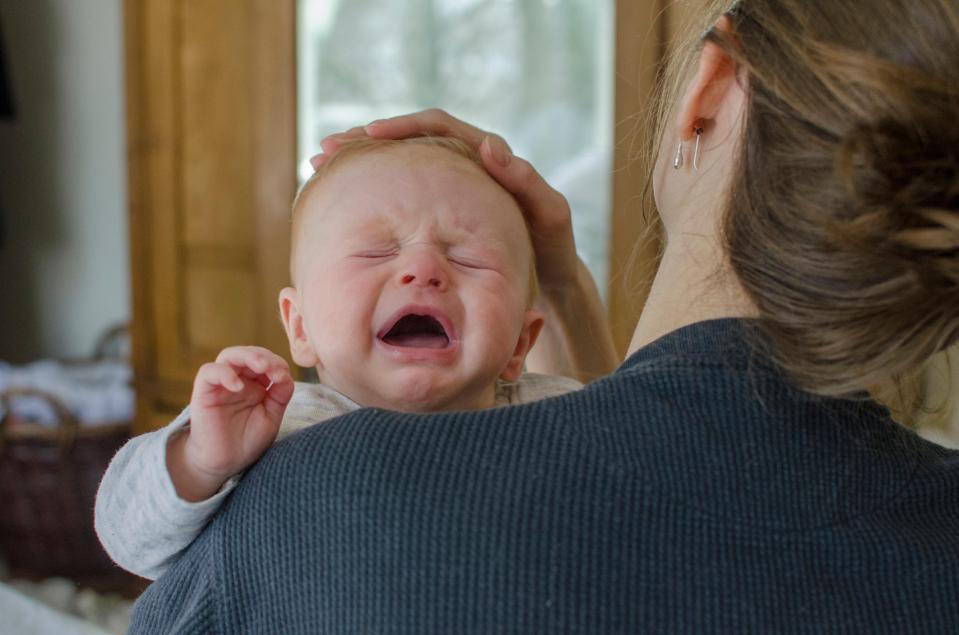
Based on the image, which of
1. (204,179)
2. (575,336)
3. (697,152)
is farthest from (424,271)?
(204,179)

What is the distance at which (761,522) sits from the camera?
699mm

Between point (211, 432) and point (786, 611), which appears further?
point (211, 432)

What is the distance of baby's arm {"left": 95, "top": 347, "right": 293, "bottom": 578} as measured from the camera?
2.59 ft

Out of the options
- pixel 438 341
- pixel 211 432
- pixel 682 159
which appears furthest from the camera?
pixel 438 341

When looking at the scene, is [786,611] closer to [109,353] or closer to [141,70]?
[141,70]

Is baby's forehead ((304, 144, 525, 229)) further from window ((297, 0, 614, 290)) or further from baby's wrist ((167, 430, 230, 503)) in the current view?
window ((297, 0, 614, 290))

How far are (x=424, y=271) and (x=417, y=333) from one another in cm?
8

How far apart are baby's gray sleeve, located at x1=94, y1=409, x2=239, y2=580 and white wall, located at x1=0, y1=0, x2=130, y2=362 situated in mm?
3235

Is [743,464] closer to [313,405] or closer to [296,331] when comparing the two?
[313,405]

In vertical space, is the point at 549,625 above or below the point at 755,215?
below

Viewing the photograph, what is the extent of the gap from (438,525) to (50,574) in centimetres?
274

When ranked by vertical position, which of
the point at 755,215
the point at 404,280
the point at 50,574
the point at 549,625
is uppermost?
the point at 755,215

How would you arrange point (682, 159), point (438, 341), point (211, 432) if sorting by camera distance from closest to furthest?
point (211, 432) < point (682, 159) < point (438, 341)

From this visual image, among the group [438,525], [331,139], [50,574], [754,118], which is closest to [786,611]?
[438,525]
